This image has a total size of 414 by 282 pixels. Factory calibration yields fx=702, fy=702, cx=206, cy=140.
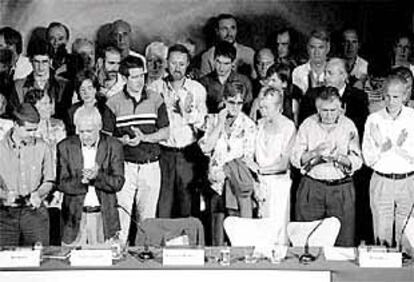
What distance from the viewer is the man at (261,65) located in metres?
4.84

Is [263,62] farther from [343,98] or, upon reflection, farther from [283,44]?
[343,98]

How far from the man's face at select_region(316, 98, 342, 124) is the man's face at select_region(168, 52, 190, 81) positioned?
0.95 m

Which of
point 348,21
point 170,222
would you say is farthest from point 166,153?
point 348,21

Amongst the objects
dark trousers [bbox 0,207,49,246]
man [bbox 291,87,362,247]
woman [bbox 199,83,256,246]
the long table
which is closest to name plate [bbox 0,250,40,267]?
the long table

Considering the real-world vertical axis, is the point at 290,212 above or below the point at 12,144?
below

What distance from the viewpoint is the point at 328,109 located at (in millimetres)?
4855

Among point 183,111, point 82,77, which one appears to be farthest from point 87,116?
point 183,111

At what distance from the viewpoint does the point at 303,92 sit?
16.0ft

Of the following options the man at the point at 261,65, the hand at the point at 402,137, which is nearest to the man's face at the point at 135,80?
the man at the point at 261,65

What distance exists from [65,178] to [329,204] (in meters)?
1.84

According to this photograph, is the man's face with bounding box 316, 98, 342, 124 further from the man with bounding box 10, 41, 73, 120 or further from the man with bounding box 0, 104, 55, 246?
the man with bounding box 0, 104, 55, 246

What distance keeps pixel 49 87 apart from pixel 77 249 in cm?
113

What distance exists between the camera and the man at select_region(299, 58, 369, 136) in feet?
15.9

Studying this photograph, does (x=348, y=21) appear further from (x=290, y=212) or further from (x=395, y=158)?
(x=290, y=212)
